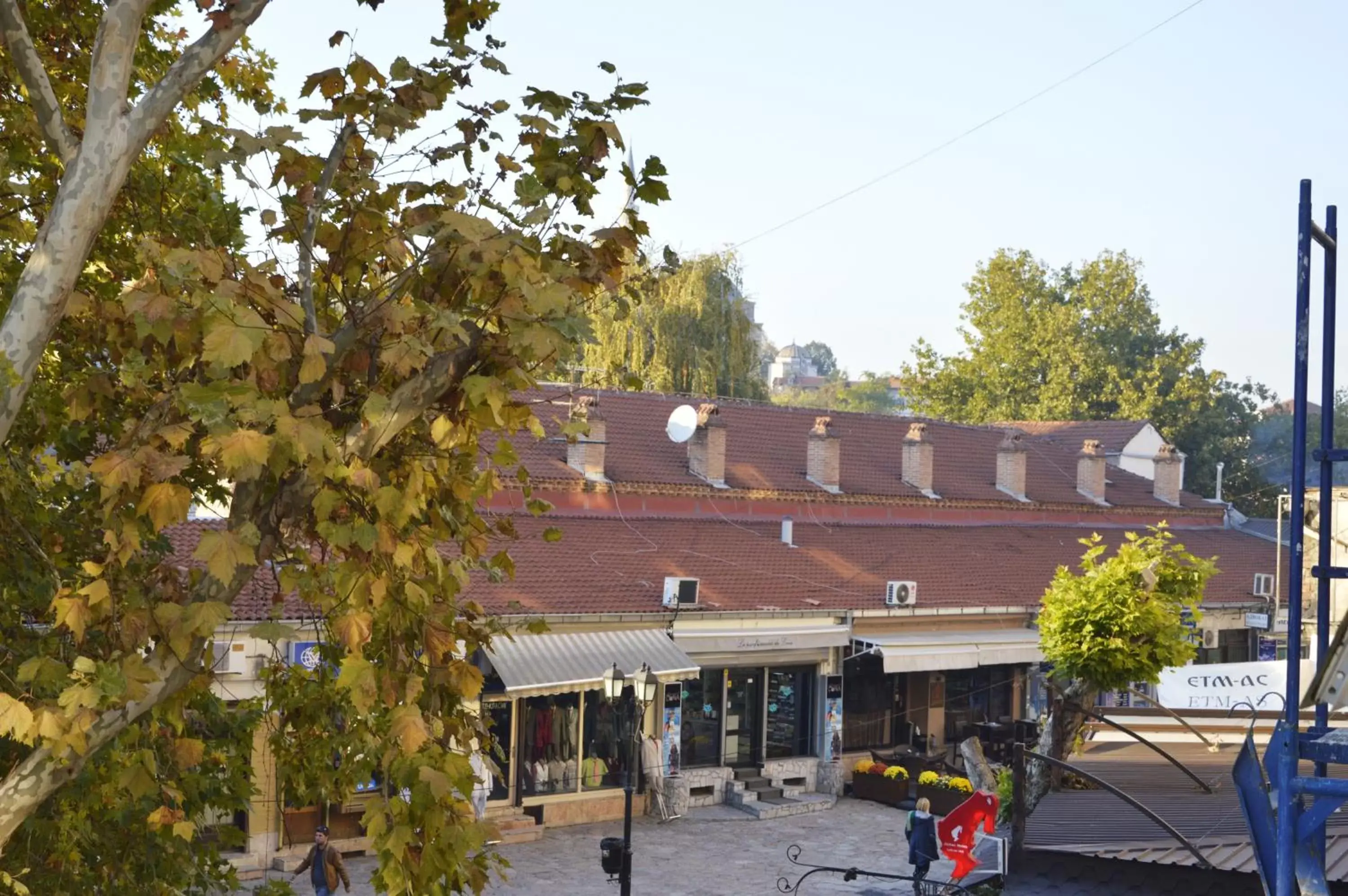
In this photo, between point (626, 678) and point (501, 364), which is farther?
point (626, 678)

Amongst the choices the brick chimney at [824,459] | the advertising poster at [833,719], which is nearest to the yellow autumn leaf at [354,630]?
the advertising poster at [833,719]

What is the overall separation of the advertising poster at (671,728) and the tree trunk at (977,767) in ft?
26.2

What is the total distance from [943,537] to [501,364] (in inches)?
1086

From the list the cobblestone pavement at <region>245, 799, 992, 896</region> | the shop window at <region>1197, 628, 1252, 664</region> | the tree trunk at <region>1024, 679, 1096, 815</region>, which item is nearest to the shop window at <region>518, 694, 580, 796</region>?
the cobblestone pavement at <region>245, 799, 992, 896</region>

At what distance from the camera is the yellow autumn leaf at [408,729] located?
454 cm

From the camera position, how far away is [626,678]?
2145 centimetres

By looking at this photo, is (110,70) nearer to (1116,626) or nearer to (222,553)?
(222,553)

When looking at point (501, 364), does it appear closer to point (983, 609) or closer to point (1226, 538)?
point (983, 609)

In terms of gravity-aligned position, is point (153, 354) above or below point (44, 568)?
above

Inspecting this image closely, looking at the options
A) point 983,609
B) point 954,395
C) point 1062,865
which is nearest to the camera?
point 1062,865

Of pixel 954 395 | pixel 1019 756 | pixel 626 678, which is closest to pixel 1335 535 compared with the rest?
pixel 1019 756

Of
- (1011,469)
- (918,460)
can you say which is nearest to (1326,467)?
(918,460)

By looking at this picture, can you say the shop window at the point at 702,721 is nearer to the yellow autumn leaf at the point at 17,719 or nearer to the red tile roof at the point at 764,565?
the red tile roof at the point at 764,565

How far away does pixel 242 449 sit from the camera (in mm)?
4449
